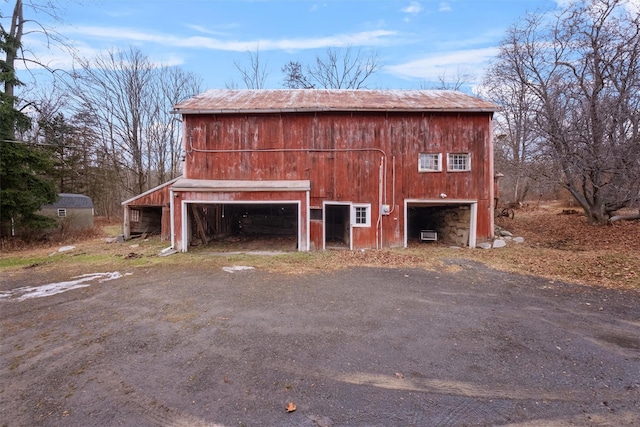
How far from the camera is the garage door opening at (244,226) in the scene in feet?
42.0

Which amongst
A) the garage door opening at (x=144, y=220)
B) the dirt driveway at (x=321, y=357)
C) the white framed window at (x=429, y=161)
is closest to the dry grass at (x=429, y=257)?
the dirt driveway at (x=321, y=357)

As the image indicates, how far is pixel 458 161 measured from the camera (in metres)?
12.3

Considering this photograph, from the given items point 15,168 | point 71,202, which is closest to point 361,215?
point 15,168

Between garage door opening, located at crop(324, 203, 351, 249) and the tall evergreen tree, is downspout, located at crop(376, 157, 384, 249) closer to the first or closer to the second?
garage door opening, located at crop(324, 203, 351, 249)

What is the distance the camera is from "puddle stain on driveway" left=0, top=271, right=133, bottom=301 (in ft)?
21.1

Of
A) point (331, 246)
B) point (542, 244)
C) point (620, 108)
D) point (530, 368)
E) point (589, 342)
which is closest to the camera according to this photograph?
point (530, 368)

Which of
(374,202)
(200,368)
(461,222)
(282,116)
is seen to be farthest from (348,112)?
(200,368)

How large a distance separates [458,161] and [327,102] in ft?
19.5

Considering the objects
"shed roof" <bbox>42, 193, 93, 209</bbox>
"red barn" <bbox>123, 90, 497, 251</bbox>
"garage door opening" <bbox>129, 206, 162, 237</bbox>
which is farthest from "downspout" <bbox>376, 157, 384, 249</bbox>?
"shed roof" <bbox>42, 193, 93, 209</bbox>

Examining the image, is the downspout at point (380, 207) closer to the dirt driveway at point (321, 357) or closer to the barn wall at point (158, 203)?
the dirt driveway at point (321, 357)

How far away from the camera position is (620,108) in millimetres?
11000

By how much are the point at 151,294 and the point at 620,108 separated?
1613 cm

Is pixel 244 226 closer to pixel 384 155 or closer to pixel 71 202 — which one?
pixel 384 155

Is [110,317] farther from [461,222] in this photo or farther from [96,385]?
[461,222]
